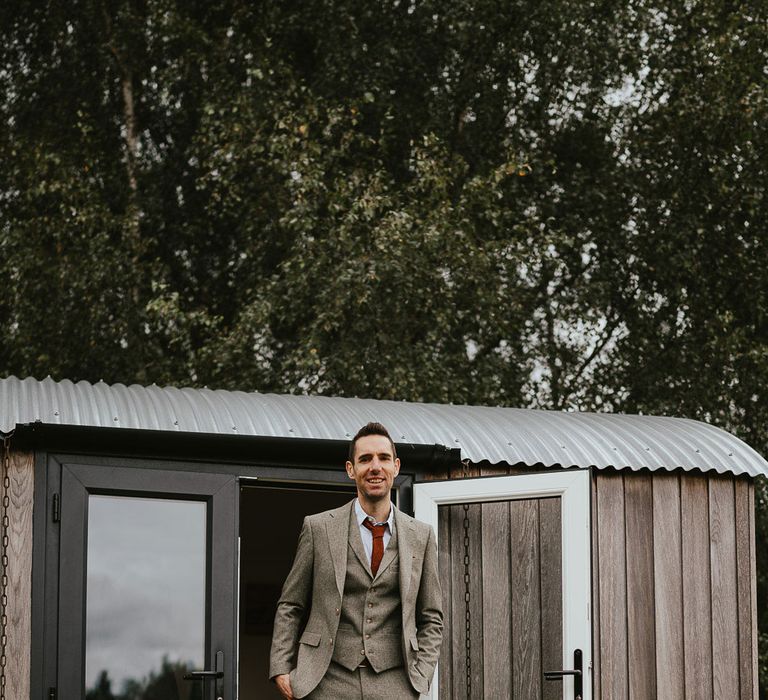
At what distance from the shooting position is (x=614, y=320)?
15008 mm

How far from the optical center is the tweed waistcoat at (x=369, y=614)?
201 inches

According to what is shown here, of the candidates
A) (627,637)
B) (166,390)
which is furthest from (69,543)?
(627,637)

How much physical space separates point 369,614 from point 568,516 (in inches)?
66.1

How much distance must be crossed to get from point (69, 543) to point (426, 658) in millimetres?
1851

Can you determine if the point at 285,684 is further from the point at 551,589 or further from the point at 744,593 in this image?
the point at 744,593

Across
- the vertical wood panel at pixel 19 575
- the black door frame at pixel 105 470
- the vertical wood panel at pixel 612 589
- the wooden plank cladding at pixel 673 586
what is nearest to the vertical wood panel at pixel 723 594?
the wooden plank cladding at pixel 673 586

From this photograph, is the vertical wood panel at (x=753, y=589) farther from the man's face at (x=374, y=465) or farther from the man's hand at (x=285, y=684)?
the man's hand at (x=285, y=684)

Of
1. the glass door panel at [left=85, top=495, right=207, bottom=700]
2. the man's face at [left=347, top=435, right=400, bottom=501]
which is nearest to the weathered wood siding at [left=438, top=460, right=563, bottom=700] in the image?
the glass door panel at [left=85, top=495, right=207, bottom=700]

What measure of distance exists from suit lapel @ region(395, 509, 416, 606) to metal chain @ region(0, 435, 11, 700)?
1891 millimetres

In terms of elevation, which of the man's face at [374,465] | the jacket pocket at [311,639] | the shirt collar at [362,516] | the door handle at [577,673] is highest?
the man's face at [374,465]

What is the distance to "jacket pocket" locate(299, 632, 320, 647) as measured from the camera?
5.12 metres

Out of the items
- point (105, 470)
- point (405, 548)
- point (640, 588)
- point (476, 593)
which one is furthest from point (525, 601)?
point (105, 470)

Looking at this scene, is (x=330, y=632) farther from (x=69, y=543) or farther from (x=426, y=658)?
(x=69, y=543)

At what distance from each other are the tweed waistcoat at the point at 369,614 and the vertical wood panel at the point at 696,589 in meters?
2.72
